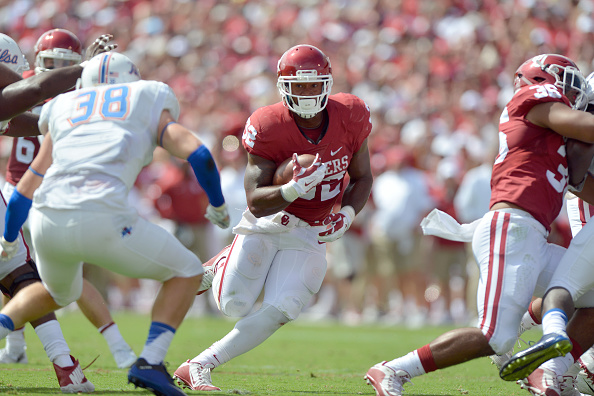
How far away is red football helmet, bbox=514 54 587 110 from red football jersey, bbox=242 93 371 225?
3.29 feet

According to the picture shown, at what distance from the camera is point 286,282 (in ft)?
16.5

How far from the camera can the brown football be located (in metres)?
4.75

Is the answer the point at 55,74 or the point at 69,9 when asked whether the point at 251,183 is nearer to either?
the point at 55,74

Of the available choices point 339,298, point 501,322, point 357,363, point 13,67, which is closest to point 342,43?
point 339,298

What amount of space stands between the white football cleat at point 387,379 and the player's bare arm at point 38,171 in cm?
193

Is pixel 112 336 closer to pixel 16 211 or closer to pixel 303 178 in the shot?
pixel 16 211

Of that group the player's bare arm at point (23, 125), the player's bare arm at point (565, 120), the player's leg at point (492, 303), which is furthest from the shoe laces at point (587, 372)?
the player's bare arm at point (23, 125)

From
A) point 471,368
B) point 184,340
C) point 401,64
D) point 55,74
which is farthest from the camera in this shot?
point 401,64

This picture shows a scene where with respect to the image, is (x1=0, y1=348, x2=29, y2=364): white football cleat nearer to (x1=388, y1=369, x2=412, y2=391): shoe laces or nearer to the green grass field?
the green grass field

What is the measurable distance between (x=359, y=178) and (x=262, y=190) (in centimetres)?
76

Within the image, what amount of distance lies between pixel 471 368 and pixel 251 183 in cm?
274

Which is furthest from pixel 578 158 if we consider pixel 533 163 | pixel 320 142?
pixel 320 142

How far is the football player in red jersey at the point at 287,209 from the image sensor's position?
492 cm

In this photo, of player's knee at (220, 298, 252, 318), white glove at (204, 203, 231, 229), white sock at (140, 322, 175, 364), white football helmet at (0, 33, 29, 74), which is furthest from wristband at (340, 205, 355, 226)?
white football helmet at (0, 33, 29, 74)
